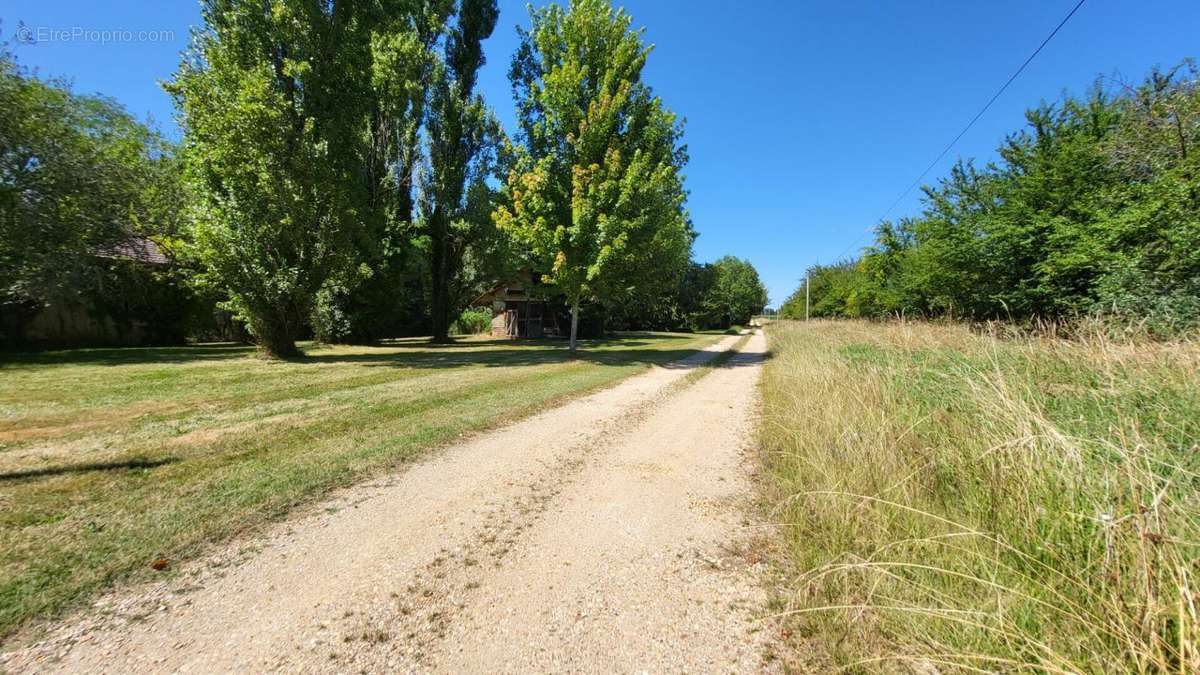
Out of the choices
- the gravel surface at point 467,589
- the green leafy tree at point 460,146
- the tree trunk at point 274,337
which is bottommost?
the gravel surface at point 467,589

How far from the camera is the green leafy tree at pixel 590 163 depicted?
14.5 meters

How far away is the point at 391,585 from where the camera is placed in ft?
8.61

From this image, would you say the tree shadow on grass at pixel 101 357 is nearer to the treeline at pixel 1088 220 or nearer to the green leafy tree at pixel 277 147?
the green leafy tree at pixel 277 147

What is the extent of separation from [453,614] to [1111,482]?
3560mm

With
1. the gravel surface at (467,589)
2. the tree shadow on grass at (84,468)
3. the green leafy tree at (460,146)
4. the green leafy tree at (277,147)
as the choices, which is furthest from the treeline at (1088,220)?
the green leafy tree at (460,146)

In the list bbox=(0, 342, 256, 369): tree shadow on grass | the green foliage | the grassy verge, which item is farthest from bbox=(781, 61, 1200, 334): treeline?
the green foliage

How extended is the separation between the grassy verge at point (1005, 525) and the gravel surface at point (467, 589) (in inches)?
22.2

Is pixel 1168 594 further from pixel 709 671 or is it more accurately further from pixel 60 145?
pixel 60 145

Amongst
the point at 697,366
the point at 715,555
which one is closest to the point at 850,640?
the point at 715,555

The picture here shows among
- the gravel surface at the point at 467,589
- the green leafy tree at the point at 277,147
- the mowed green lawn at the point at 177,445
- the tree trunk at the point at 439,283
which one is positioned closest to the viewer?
the gravel surface at the point at 467,589

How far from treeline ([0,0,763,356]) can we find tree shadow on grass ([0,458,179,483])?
31.6 feet

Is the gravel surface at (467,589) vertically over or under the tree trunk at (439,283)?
under

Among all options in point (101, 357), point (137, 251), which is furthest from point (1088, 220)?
point (137, 251)

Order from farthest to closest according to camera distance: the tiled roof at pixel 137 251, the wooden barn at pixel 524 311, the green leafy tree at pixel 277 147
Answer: the wooden barn at pixel 524 311
the tiled roof at pixel 137 251
the green leafy tree at pixel 277 147
